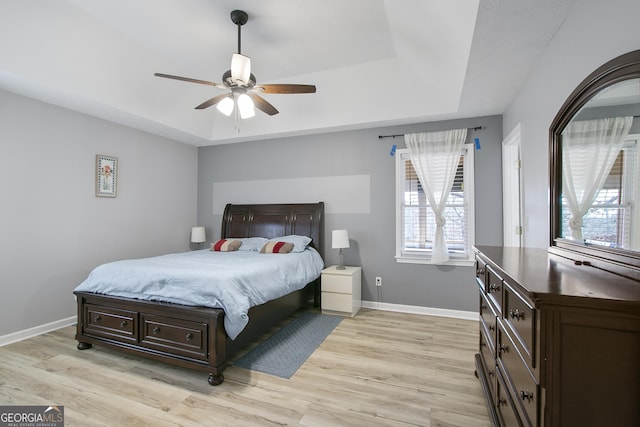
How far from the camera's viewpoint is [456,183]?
12.8 feet

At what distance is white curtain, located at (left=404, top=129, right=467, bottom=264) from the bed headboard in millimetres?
1477

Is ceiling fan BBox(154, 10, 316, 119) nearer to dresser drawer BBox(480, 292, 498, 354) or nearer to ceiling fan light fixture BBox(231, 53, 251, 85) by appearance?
ceiling fan light fixture BBox(231, 53, 251, 85)

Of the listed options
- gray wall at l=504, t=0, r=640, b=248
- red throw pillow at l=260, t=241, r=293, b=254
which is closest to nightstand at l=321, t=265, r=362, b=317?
red throw pillow at l=260, t=241, r=293, b=254

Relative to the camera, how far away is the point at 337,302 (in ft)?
12.7

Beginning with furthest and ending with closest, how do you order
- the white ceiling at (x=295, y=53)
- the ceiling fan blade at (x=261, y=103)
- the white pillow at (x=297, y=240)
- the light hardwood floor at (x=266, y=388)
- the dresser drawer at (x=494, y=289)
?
1. the white pillow at (x=297, y=240)
2. the ceiling fan blade at (x=261, y=103)
3. the white ceiling at (x=295, y=53)
4. the light hardwood floor at (x=266, y=388)
5. the dresser drawer at (x=494, y=289)

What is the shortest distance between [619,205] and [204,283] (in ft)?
8.31

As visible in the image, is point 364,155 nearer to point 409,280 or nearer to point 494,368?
point 409,280

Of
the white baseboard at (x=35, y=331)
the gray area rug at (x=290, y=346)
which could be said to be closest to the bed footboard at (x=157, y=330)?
the gray area rug at (x=290, y=346)

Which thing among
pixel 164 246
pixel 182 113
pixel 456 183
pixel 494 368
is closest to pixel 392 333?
pixel 494 368

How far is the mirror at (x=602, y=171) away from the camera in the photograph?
44.9 inches

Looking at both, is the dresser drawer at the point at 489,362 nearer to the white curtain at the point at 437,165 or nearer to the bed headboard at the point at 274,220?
the white curtain at the point at 437,165

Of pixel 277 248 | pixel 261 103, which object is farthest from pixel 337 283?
pixel 261 103

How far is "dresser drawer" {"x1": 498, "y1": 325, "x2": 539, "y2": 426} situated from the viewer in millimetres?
1020

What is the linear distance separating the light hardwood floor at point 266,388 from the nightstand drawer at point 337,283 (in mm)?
812
